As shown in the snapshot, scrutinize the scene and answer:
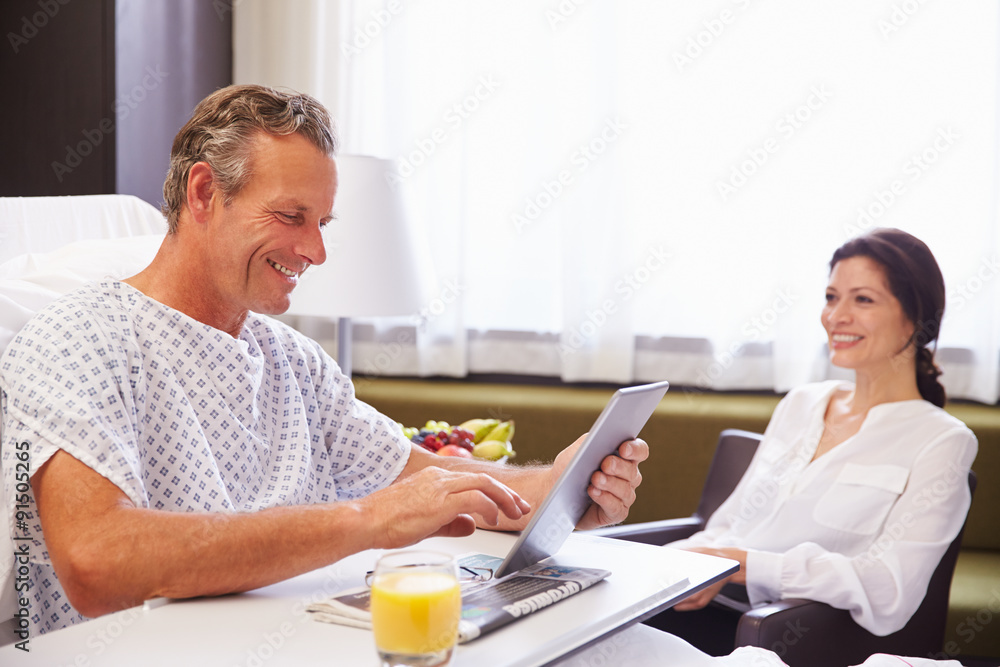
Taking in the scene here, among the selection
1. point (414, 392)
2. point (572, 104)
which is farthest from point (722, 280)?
point (414, 392)

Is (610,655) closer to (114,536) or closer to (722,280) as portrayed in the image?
(114,536)

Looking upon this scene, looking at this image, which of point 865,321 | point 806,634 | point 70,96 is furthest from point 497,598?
point 70,96

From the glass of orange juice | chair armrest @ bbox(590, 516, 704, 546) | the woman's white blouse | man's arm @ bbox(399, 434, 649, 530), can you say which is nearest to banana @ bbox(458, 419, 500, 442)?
chair armrest @ bbox(590, 516, 704, 546)

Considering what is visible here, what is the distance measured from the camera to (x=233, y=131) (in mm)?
1373

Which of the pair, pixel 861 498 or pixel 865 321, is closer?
pixel 861 498

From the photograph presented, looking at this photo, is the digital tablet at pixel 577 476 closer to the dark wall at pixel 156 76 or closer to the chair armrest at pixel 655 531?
the chair armrest at pixel 655 531

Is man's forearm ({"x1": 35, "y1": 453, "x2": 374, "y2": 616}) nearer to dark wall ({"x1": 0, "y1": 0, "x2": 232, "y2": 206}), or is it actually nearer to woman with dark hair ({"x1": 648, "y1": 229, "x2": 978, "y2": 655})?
woman with dark hair ({"x1": 648, "y1": 229, "x2": 978, "y2": 655})

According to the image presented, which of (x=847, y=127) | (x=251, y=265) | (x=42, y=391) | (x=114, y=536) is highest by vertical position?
(x=847, y=127)

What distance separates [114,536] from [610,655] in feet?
2.03

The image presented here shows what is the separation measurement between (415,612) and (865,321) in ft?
5.41

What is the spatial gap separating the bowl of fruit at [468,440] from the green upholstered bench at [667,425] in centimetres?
58

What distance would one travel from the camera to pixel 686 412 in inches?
112

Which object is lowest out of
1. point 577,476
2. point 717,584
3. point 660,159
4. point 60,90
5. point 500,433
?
point 717,584

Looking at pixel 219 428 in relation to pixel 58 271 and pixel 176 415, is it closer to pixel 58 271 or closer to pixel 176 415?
pixel 176 415
